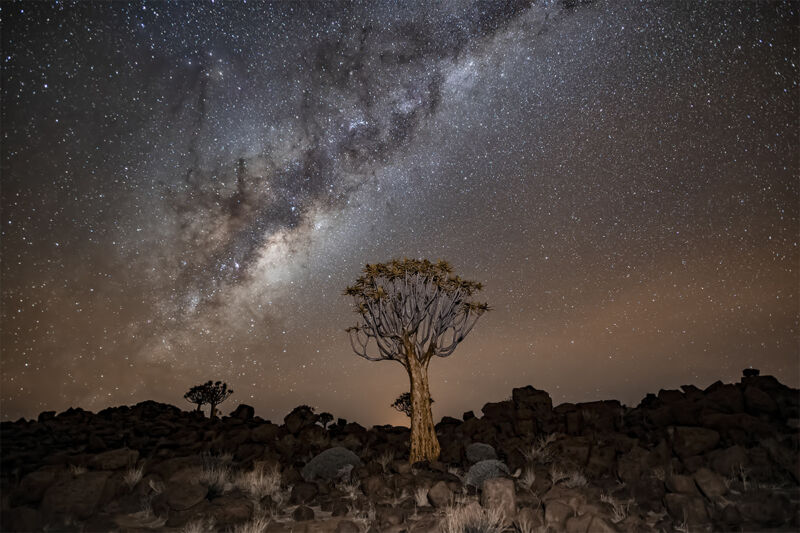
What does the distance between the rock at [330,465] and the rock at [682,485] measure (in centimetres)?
769

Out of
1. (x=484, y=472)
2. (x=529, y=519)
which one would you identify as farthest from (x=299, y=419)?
(x=529, y=519)

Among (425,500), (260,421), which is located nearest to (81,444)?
(260,421)

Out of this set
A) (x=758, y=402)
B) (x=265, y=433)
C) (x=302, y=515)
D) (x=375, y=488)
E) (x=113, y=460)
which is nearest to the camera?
(x=302, y=515)

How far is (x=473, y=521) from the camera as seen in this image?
7410mm

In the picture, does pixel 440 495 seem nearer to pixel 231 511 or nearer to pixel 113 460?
pixel 231 511

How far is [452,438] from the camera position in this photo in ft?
51.2

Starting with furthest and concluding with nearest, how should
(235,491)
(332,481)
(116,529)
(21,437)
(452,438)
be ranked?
(452,438) → (21,437) → (332,481) → (235,491) → (116,529)

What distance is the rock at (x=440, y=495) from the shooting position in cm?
885

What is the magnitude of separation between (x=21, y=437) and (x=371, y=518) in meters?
11.2

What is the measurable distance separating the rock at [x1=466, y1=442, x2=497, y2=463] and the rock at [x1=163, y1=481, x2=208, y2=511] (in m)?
7.32

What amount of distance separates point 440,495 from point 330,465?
14.6 ft

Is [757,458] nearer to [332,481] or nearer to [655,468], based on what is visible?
[655,468]

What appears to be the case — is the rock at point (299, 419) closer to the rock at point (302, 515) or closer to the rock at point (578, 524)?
the rock at point (302, 515)

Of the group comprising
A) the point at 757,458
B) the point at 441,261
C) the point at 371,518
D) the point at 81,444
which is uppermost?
the point at 441,261
